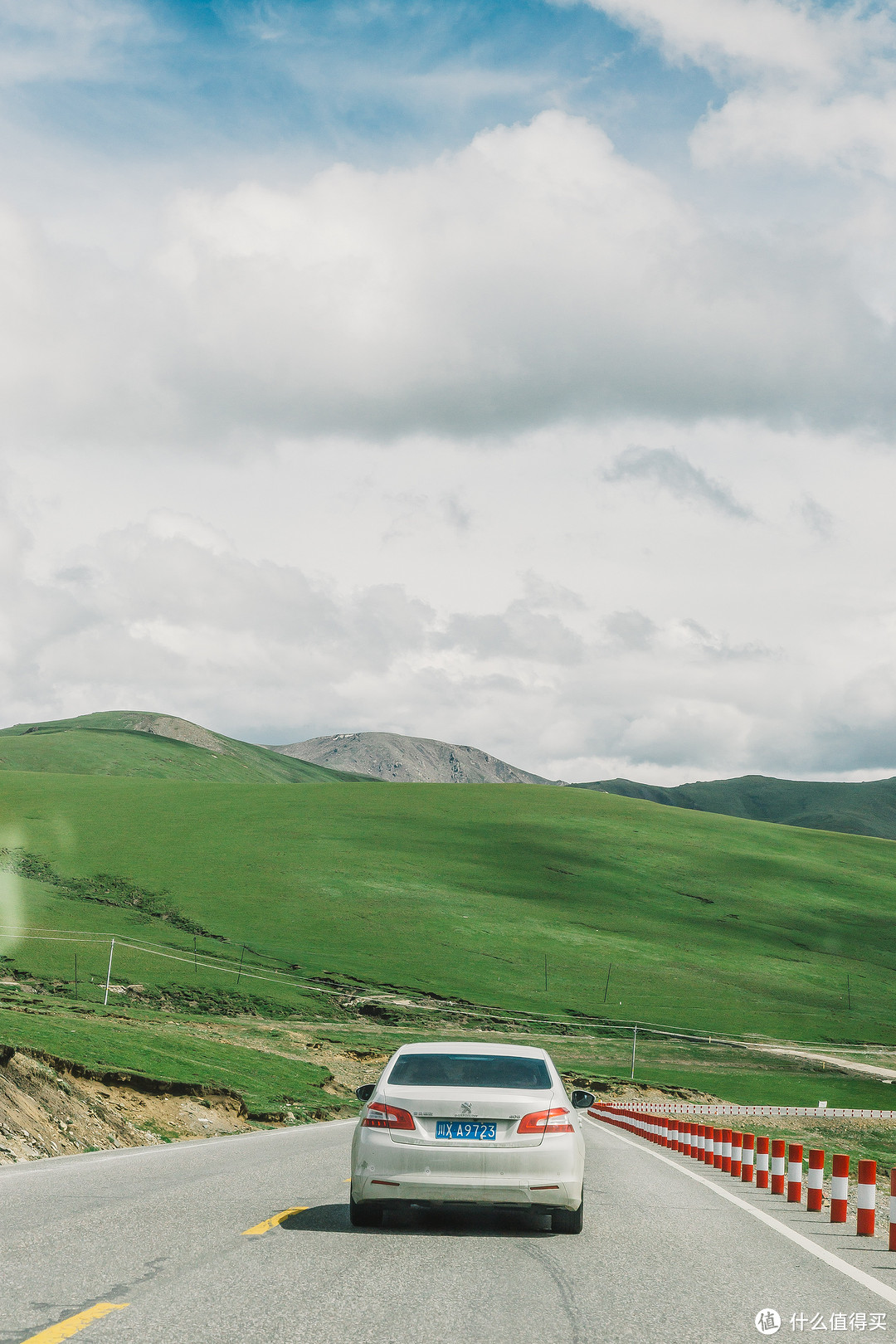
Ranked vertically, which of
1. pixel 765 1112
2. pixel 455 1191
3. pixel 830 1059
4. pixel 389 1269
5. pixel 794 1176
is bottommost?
pixel 830 1059

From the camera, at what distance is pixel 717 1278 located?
32.7ft

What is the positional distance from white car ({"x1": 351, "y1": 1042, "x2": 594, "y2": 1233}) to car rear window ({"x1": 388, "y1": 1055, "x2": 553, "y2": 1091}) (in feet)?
0.96

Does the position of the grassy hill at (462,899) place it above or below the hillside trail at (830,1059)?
above

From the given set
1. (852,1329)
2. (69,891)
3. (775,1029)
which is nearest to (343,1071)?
(775,1029)

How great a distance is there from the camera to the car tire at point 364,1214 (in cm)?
1153

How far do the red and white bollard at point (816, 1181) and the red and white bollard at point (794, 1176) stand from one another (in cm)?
72

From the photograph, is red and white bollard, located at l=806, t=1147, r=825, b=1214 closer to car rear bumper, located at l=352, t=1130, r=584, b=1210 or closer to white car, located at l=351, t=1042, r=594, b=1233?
white car, located at l=351, t=1042, r=594, b=1233

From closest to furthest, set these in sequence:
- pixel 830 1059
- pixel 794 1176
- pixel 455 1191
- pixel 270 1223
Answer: pixel 455 1191
pixel 270 1223
pixel 794 1176
pixel 830 1059

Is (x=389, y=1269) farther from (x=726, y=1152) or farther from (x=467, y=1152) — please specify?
(x=726, y=1152)

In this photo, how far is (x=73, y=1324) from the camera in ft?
24.3

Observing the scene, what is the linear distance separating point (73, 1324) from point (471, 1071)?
5739 millimetres

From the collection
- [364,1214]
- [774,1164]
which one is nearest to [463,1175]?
[364,1214]

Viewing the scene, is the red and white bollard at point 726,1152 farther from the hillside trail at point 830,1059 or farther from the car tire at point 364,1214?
the hillside trail at point 830,1059

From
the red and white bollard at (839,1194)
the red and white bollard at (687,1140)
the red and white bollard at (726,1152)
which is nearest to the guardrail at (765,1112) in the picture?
the red and white bollard at (687,1140)
